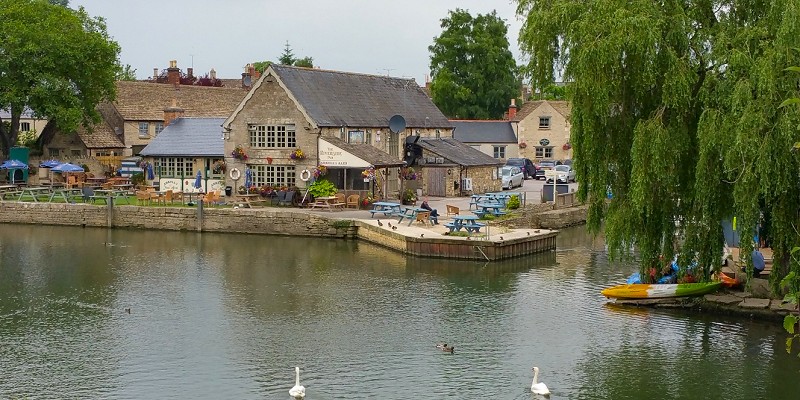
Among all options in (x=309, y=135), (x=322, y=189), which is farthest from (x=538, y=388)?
(x=309, y=135)

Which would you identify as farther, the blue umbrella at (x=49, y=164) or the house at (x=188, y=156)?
the blue umbrella at (x=49, y=164)

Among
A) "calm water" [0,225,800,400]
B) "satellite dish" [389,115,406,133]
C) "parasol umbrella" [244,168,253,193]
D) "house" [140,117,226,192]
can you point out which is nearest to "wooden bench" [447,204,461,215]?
"calm water" [0,225,800,400]

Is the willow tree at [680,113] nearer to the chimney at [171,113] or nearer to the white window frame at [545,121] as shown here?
the chimney at [171,113]

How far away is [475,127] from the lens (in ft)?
254

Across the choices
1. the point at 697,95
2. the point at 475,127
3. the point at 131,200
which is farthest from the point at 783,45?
the point at 475,127

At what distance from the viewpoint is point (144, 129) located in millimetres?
65250

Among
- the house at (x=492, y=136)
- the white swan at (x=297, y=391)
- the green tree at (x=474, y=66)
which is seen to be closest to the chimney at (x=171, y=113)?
the house at (x=492, y=136)

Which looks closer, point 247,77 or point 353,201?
point 353,201

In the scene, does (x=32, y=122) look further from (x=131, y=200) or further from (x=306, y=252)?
(x=306, y=252)

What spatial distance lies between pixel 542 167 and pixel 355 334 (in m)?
46.0

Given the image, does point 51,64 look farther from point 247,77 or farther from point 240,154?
point 247,77

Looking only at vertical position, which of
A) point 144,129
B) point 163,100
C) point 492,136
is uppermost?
point 163,100

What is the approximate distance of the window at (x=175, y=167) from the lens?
→ 53375mm

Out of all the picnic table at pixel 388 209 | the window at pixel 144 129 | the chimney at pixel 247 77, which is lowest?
the picnic table at pixel 388 209
